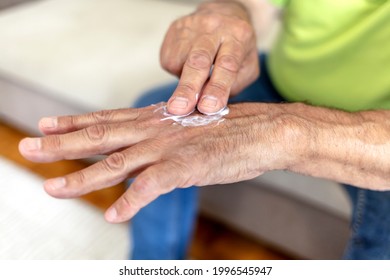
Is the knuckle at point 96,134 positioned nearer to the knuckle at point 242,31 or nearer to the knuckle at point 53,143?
the knuckle at point 53,143

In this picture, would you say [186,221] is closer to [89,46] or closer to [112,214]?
[112,214]

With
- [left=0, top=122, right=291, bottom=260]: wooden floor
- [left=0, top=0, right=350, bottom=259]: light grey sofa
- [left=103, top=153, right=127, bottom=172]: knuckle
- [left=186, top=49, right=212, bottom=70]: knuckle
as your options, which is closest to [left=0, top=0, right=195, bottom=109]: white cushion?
[left=0, top=0, right=350, bottom=259]: light grey sofa

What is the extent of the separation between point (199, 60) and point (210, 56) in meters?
0.02

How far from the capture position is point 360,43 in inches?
26.0

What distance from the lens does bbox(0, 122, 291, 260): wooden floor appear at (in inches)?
44.1

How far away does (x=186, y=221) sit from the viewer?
0.82 meters

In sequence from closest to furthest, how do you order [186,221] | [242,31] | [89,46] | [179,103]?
[179,103]
[242,31]
[186,221]
[89,46]

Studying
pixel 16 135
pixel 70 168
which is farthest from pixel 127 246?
pixel 16 135

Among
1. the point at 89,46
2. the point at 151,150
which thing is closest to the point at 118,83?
the point at 89,46

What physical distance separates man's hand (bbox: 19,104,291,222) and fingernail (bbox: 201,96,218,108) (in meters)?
0.03

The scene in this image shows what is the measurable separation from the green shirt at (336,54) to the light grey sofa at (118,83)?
265 millimetres

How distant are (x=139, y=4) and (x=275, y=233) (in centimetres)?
108

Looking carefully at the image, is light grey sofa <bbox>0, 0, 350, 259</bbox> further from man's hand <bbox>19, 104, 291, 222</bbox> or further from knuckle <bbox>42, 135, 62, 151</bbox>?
knuckle <bbox>42, 135, 62, 151</bbox>
